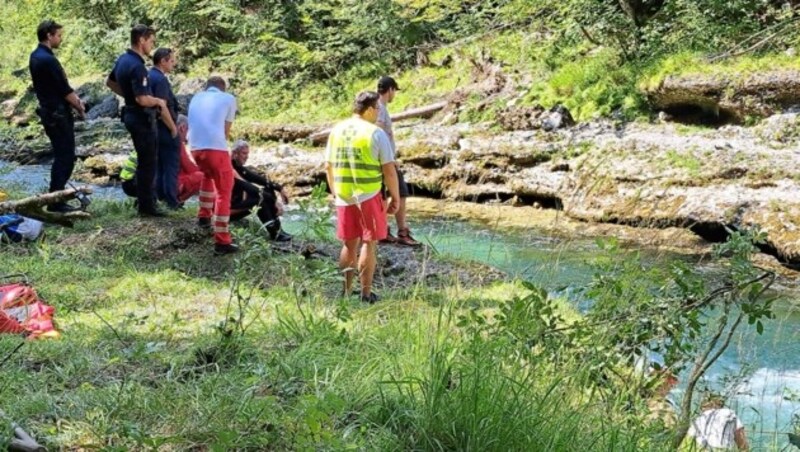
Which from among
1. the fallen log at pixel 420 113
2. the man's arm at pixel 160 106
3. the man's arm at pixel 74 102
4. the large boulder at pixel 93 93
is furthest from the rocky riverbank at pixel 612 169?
the large boulder at pixel 93 93

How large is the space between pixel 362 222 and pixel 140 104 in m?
3.11

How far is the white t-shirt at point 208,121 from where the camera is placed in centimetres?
752

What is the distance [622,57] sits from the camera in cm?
1578

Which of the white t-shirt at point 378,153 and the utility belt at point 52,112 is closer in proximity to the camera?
the white t-shirt at point 378,153

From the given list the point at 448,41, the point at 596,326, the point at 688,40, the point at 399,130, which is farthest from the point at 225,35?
the point at 596,326

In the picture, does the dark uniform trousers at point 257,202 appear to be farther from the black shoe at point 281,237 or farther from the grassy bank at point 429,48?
the grassy bank at point 429,48

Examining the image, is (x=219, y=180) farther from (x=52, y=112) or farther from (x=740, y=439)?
(x=740, y=439)

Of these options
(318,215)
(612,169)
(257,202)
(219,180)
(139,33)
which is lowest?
(612,169)

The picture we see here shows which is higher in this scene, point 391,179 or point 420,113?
point 391,179

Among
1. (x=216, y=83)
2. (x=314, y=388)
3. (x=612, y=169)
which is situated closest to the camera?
(x=314, y=388)

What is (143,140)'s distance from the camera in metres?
8.30

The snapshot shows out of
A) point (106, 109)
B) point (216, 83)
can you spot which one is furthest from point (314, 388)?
point (106, 109)

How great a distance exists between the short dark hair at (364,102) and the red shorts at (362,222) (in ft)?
2.27

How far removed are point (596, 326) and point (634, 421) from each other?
0.49 m
